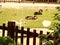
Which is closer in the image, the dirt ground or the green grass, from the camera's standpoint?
the green grass

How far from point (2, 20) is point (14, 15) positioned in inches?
78.0

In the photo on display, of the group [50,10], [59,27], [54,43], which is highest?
[59,27]

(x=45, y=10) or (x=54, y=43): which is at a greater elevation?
(x=54, y=43)

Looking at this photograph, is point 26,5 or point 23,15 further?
point 26,5

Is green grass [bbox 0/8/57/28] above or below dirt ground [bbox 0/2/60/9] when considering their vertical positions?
below

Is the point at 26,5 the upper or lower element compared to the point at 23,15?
upper

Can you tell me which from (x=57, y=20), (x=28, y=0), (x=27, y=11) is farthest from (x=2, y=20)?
(x=57, y=20)

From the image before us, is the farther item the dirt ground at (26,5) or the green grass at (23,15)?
the dirt ground at (26,5)

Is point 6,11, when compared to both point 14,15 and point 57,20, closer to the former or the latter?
point 14,15

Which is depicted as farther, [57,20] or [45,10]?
[45,10]

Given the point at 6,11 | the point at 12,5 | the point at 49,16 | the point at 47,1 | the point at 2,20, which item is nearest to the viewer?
the point at 2,20

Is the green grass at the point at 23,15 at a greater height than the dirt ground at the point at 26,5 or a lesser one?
lesser

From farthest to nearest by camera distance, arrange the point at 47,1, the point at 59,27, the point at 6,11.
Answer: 1. the point at 47,1
2. the point at 6,11
3. the point at 59,27

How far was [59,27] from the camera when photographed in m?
5.09
